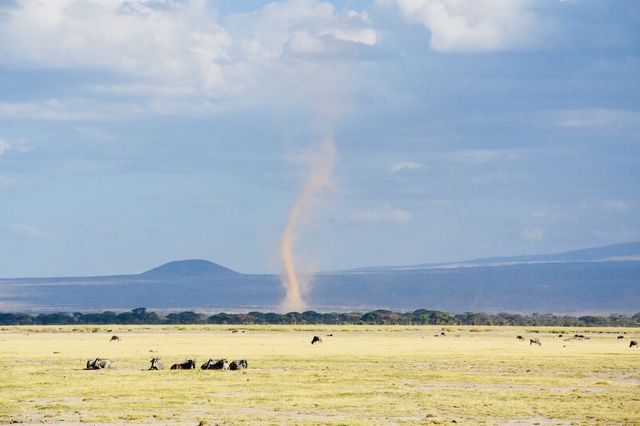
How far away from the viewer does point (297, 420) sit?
3064cm

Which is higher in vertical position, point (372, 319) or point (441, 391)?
point (372, 319)

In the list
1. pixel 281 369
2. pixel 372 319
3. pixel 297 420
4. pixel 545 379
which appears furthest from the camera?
pixel 372 319

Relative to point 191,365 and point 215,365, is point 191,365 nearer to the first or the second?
point 191,365

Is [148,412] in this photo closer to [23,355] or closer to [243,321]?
[23,355]

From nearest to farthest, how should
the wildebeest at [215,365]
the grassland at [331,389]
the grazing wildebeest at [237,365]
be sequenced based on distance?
the grassland at [331,389] < the wildebeest at [215,365] < the grazing wildebeest at [237,365]

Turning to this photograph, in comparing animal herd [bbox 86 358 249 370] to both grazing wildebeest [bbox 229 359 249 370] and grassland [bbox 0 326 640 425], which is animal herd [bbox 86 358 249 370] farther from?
grassland [bbox 0 326 640 425]

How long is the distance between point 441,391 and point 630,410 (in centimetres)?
736

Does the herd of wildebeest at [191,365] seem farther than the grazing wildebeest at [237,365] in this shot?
No

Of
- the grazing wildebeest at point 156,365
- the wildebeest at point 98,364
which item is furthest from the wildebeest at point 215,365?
the wildebeest at point 98,364

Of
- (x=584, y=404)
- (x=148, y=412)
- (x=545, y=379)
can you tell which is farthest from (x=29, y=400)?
(x=545, y=379)

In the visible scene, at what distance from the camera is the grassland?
31.6 m

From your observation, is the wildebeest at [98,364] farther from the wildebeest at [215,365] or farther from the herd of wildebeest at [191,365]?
the wildebeest at [215,365]

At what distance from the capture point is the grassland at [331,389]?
3161cm

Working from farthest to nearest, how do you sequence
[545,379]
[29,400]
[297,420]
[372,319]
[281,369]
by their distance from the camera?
[372,319]
[281,369]
[545,379]
[29,400]
[297,420]
